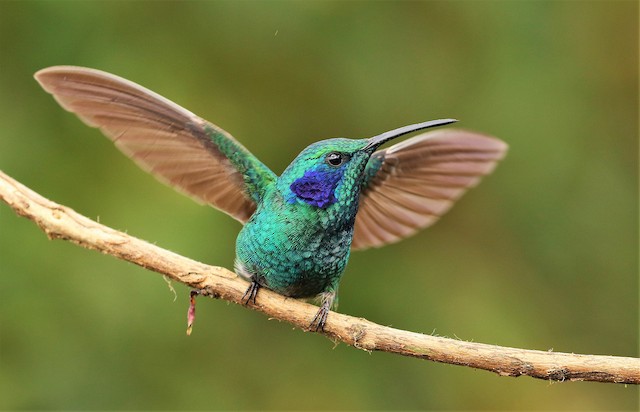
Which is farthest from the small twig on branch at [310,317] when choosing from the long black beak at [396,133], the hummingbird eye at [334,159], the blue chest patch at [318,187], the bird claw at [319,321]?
the long black beak at [396,133]

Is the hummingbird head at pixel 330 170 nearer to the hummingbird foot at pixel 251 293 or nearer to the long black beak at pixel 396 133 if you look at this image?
the long black beak at pixel 396 133

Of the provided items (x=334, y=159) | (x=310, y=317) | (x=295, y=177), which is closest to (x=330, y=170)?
(x=334, y=159)

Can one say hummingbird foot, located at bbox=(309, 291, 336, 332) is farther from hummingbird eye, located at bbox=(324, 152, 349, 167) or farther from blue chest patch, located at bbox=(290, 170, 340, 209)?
hummingbird eye, located at bbox=(324, 152, 349, 167)

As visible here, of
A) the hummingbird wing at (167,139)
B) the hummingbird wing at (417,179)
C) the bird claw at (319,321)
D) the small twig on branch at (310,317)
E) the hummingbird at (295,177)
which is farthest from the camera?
the hummingbird wing at (417,179)

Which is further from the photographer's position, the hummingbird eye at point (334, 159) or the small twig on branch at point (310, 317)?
the hummingbird eye at point (334, 159)

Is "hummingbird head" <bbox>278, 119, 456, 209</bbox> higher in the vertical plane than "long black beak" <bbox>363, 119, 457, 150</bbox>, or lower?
lower

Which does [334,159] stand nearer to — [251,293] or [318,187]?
[318,187]

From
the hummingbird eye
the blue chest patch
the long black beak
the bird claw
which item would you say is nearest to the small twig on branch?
the bird claw

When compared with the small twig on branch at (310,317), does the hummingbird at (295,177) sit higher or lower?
higher
